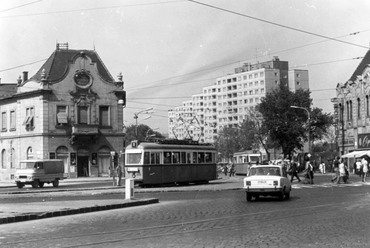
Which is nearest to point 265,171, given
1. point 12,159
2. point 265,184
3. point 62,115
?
point 265,184

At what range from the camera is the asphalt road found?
10984 millimetres

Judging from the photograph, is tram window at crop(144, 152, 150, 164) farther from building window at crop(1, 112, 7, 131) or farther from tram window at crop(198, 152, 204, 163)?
building window at crop(1, 112, 7, 131)

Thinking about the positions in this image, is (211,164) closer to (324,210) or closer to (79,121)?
(324,210)

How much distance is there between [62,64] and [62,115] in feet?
24.0

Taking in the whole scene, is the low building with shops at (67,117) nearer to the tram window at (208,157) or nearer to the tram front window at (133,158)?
the tram window at (208,157)

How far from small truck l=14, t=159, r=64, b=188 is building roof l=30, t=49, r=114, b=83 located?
2279 cm

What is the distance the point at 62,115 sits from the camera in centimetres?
6550

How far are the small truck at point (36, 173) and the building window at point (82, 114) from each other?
22318 mm

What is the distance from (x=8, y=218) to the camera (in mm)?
15672

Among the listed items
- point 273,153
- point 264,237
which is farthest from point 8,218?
point 273,153

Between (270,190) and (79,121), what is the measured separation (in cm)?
4710

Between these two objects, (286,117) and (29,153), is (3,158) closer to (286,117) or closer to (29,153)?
(29,153)

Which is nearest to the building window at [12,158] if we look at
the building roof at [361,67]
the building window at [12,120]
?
the building window at [12,120]

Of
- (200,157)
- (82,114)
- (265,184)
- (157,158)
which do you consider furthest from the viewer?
(82,114)
